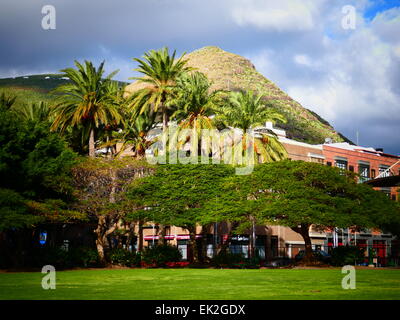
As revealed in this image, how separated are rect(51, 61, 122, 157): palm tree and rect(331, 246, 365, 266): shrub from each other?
2600 centimetres

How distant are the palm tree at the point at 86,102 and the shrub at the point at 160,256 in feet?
44.2

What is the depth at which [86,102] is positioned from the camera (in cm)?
6244

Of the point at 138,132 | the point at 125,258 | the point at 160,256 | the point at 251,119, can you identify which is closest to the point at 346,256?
the point at 160,256

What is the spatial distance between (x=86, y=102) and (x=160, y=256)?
1821 cm

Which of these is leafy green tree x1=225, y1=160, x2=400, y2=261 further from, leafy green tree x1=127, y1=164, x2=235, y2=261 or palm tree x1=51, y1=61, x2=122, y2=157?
palm tree x1=51, y1=61, x2=122, y2=157

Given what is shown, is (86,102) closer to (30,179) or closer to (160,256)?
(30,179)

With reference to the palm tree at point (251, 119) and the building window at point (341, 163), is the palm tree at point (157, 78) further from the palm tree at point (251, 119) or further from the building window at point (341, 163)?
the building window at point (341, 163)

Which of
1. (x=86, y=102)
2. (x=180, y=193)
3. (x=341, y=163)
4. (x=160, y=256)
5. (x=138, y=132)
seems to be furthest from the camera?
(x=341, y=163)

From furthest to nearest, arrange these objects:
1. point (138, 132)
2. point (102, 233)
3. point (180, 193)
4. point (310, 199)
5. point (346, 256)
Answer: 1. point (138, 132)
2. point (180, 193)
3. point (102, 233)
4. point (346, 256)
5. point (310, 199)

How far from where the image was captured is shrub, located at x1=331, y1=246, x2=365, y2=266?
2154 inches

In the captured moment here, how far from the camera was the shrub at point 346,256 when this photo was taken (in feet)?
180

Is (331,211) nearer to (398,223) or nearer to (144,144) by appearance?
(398,223)

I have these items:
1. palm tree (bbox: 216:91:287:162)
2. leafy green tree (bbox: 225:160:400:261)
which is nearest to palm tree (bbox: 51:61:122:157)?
palm tree (bbox: 216:91:287:162)

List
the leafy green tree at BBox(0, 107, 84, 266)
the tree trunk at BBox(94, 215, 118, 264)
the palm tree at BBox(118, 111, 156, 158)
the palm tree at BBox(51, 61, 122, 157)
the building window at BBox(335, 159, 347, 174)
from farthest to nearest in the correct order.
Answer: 1. the building window at BBox(335, 159, 347, 174)
2. the palm tree at BBox(118, 111, 156, 158)
3. the palm tree at BBox(51, 61, 122, 157)
4. the tree trunk at BBox(94, 215, 118, 264)
5. the leafy green tree at BBox(0, 107, 84, 266)
